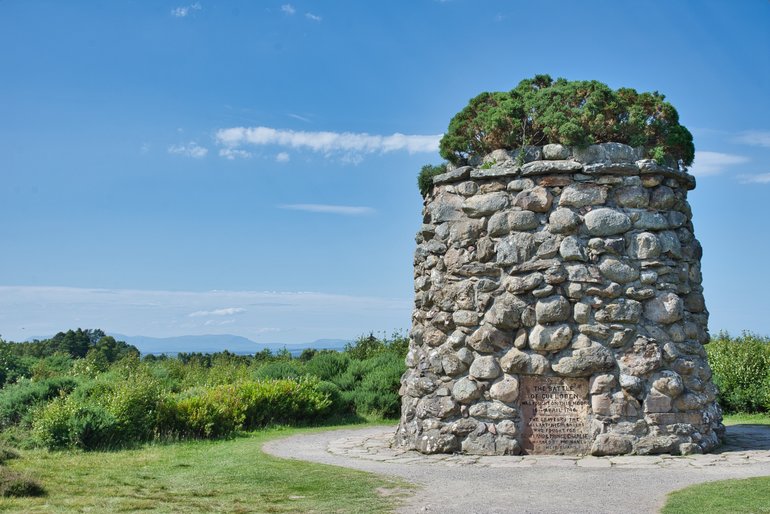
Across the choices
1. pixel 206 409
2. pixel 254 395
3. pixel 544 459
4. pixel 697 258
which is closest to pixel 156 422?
pixel 206 409

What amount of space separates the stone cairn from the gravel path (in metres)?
0.44

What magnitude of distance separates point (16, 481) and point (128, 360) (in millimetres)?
12985

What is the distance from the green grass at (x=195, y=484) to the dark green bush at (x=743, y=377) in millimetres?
10133

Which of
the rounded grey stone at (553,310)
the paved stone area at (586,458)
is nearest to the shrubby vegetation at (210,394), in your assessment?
the paved stone area at (586,458)

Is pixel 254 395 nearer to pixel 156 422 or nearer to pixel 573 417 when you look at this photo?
pixel 156 422

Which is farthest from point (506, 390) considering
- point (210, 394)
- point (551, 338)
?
point (210, 394)

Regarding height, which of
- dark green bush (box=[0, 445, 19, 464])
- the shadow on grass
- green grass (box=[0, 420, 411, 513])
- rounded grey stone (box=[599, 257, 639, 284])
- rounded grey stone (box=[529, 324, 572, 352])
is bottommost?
green grass (box=[0, 420, 411, 513])

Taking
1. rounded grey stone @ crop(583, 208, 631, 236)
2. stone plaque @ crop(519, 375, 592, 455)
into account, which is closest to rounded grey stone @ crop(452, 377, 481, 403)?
stone plaque @ crop(519, 375, 592, 455)

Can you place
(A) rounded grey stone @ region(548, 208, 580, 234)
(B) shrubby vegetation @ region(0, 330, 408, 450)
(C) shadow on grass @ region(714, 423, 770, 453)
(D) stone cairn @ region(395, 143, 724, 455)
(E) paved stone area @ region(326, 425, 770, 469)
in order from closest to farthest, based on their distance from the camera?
(E) paved stone area @ region(326, 425, 770, 469) → (D) stone cairn @ region(395, 143, 724, 455) → (A) rounded grey stone @ region(548, 208, 580, 234) → (C) shadow on grass @ region(714, 423, 770, 453) → (B) shrubby vegetation @ region(0, 330, 408, 450)

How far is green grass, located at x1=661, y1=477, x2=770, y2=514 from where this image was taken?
6.66 m

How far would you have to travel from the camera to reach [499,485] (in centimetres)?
790

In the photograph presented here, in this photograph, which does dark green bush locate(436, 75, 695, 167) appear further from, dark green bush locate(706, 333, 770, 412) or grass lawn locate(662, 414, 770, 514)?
dark green bush locate(706, 333, 770, 412)

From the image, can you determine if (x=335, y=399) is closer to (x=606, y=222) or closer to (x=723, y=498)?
(x=606, y=222)

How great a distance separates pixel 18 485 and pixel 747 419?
12.8 meters
